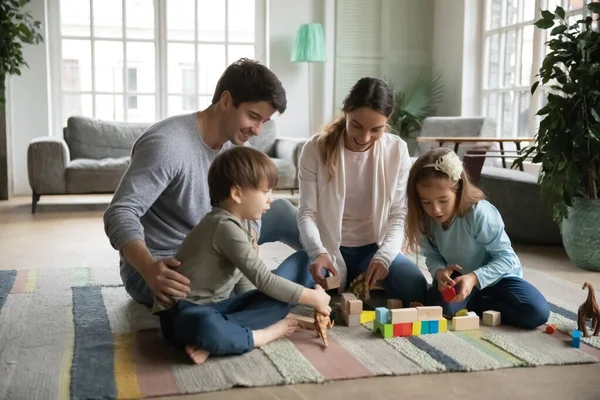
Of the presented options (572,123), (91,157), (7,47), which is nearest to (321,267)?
(572,123)

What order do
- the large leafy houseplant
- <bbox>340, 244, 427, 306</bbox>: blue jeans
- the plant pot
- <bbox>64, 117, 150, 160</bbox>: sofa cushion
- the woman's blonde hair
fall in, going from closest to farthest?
the woman's blonde hair < <bbox>340, 244, 427, 306</bbox>: blue jeans < the large leafy houseplant < the plant pot < <bbox>64, 117, 150, 160</bbox>: sofa cushion

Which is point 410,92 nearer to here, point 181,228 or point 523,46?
point 523,46

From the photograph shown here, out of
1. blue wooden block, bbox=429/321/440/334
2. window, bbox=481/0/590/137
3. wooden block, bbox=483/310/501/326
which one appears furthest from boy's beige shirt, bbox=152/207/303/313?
window, bbox=481/0/590/137

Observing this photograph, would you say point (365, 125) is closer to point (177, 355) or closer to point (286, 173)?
point (177, 355)

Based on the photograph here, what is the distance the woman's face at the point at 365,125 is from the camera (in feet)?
7.31

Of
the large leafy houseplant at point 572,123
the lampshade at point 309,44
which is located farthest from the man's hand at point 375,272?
the lampshade at point 309,44

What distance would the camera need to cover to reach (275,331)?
1.99 metres

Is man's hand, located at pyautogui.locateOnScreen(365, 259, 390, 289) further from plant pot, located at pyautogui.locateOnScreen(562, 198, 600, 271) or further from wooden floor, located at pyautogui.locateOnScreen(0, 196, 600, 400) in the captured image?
plant pot, located at pyautogui.locateOnScreen(562, 198, 600, 271)

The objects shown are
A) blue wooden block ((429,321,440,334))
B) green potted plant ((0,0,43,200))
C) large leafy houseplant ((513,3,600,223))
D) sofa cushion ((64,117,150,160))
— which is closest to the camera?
blue wooden block ((429,321,440,334))

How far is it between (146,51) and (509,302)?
5.17 metres

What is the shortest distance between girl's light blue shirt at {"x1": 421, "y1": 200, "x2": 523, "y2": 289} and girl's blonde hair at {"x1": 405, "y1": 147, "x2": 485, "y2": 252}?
2 cm

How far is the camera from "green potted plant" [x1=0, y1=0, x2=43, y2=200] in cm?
525

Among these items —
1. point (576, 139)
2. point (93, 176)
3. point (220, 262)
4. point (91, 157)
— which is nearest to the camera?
point (220, 262)

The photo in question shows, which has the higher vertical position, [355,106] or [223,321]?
[355,106]
